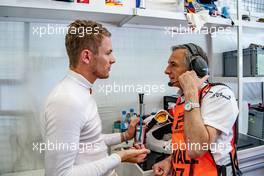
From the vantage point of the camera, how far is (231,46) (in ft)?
6.91

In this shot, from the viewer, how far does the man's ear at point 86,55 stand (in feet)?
3.00

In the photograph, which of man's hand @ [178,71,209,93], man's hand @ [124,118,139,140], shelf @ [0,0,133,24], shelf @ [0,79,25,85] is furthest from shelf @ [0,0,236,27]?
man's hand @ [124,118,139,140]

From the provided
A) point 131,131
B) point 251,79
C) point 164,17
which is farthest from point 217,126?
point 251,79

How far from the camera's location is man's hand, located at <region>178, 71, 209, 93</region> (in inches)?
39.8

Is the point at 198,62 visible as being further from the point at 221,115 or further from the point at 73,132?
the point at 73,132

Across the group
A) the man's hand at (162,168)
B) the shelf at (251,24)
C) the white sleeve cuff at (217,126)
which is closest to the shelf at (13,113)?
the man's hand at (162,168)

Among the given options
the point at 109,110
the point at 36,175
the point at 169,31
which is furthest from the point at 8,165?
the point at 169,31

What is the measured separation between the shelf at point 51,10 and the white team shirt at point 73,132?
46cm

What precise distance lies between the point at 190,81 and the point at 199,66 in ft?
0.32

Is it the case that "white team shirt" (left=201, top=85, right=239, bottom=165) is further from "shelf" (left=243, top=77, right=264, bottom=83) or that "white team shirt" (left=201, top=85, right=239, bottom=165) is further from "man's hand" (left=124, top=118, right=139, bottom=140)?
"shelf" (left=243, top=77, right=264, bottom=83)

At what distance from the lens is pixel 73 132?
0.78m

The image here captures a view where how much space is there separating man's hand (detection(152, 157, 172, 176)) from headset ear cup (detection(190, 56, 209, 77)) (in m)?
0.48

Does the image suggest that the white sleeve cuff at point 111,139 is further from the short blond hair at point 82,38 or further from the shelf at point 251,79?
the shelf at point 251,79

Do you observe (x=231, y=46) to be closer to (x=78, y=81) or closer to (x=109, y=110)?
(x=109, y=110)
